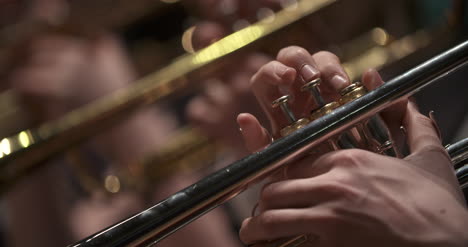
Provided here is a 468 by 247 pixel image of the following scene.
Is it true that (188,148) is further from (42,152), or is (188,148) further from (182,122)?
(42,152)

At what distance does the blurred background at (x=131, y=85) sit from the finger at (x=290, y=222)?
0.58 metres

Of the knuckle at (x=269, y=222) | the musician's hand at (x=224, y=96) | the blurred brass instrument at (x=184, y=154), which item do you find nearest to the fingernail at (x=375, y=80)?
the knuckle at (x=269, y=222)

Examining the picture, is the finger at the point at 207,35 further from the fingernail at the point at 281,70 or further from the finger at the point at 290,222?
the finger at the point at 290,222

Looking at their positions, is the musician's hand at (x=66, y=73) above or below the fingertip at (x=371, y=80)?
above

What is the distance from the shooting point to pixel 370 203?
0.55 meters

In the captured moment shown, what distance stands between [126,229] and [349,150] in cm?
25

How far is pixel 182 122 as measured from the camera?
4.93ft

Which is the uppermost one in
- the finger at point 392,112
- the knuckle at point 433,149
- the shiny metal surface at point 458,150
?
the finger at point 392,112

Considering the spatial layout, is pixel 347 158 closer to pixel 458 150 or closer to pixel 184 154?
pixel 458 150

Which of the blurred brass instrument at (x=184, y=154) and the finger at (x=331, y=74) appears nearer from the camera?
the finger at (x=331, y=74)

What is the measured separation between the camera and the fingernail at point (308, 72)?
2.05ft

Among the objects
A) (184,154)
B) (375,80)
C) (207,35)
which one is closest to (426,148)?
(375,80)

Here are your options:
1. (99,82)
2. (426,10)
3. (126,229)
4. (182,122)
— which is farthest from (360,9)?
(126,229)

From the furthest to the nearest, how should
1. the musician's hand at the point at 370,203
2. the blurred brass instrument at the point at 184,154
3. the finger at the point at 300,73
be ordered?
the blurred brass instrument at the point at 184,154 → the finger at the point at 300,73 → the musician's hand at the point at 370,203
